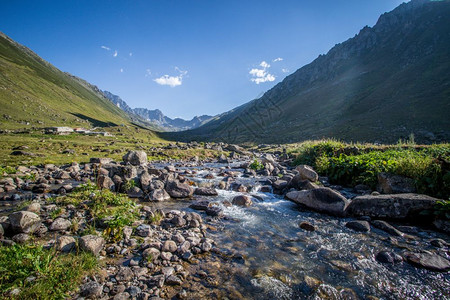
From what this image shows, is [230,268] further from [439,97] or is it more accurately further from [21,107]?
[21,107]

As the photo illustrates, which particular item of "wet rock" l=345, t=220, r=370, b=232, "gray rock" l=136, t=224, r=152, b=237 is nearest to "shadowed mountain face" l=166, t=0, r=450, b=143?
"wet rock" l=345, t=220, r=370, b=232

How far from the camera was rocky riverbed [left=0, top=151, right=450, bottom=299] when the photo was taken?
4.37 metres

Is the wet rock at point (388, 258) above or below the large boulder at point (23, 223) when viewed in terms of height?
below

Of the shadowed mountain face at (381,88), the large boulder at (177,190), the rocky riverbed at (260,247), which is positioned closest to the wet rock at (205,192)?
the large boulder at (177,190)

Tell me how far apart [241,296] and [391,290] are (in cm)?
352

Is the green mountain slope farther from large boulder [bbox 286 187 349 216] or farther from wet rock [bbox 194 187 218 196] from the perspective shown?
large boulder [bbox 286 187 349 216]

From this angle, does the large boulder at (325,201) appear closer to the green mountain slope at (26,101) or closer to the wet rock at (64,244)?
the wet rock at (64,244)

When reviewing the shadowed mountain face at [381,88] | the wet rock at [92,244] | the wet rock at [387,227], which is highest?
the shadowed mountain face at [381,88]

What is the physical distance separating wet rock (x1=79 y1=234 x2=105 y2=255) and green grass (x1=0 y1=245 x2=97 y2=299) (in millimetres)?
440

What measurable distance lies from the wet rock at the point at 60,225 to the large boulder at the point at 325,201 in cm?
1003

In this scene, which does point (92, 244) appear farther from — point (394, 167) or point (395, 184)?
point (394, 167)

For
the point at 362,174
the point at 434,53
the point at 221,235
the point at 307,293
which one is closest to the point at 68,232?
the point at 221,235

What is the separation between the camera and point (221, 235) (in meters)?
6.88

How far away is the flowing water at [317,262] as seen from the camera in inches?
174
